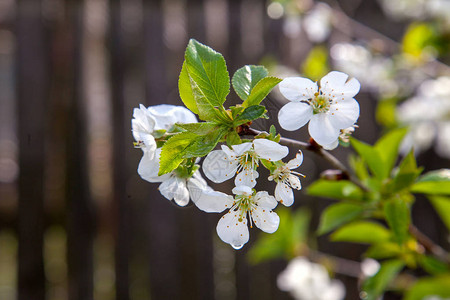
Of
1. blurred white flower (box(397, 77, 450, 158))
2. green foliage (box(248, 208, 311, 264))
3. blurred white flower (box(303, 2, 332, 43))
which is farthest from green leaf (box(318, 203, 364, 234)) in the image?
blurred white flower (box(303, 2, 332, 43))

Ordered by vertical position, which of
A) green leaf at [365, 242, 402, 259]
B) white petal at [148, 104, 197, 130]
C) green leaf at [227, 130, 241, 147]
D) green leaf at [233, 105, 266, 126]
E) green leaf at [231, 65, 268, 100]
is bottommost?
green leaf at [365, 242, 402, 259]

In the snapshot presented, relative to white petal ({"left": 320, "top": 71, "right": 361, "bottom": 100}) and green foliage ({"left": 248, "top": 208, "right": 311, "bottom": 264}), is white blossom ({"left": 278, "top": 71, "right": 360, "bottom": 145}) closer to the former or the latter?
white petal ({"left": 320, "top": 71, "right": 361, "bottom": 100})

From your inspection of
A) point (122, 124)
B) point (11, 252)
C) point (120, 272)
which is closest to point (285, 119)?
point (122, 124)

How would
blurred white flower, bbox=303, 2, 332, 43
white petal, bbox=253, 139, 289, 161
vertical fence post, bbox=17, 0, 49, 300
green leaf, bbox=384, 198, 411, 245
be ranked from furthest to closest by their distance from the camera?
vertical fence post, bbox=17, 0, 49, 300, blurred white flower, bbox=303, 2, 332, 43, green leaf, bbox=384, 198, 411, 245, white petal, bbox=253, 139, 289, 161

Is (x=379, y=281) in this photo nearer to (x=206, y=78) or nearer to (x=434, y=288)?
(x=434, y=288)

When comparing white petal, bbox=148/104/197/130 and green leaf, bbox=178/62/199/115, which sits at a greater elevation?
green leaf, bbox=178/62/199/115

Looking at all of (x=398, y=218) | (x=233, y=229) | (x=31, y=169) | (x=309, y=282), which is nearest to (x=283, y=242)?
(x=309, y=282)

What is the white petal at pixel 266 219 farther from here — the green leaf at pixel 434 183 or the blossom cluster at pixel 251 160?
the green leaf at pixel 434 183
